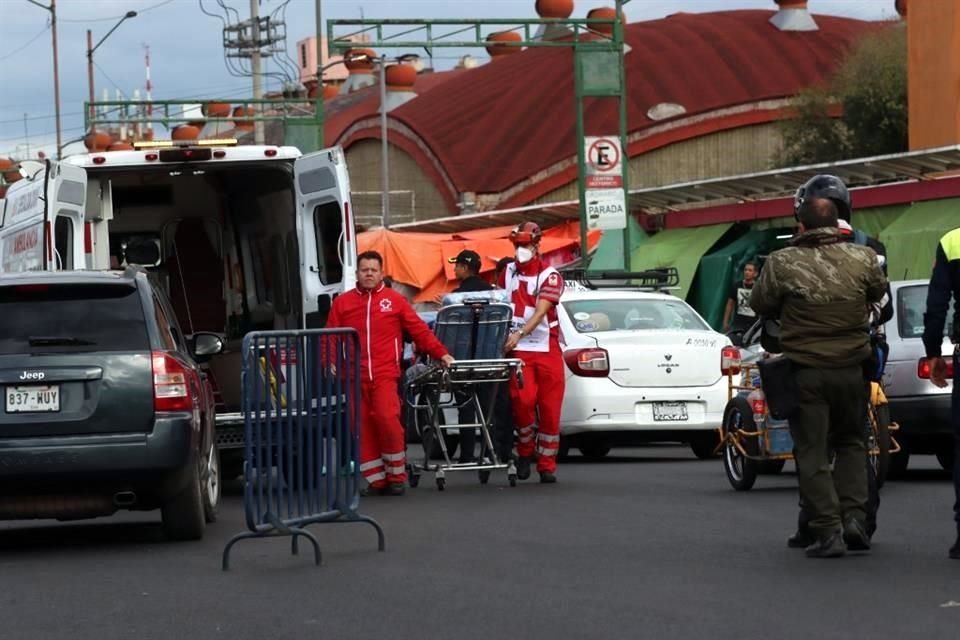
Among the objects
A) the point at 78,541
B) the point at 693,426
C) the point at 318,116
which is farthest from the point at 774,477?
the point at 318,116

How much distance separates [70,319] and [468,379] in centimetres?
397

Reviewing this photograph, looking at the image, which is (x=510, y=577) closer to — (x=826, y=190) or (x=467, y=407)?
(x=826, y=190)

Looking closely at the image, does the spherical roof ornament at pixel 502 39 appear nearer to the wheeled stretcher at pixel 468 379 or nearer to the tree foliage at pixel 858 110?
the tree foliage at pixel 858 110

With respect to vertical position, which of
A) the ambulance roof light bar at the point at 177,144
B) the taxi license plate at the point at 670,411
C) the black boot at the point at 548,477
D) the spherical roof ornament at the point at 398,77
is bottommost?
the black boot at the point at 548,477

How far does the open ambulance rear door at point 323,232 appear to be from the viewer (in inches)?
637

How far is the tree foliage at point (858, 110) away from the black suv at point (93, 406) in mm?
51838

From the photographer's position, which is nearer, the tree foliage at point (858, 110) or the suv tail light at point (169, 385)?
the suv tail light at point (169, 385)

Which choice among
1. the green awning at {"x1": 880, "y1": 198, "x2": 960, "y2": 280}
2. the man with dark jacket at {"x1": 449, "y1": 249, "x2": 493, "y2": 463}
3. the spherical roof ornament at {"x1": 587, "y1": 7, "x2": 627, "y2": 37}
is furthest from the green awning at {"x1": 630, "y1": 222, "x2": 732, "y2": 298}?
the man with dark jacket at {"x1": 449, "y1": 249, "x2": 493, "y2": 463}

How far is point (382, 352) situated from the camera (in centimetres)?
1484

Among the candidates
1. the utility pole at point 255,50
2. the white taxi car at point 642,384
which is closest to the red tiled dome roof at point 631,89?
the utility pole at point 255,50

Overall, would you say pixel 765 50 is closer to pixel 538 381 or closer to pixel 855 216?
pixel 855 216

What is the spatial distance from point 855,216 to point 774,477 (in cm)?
1983

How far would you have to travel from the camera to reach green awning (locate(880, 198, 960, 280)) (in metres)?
32.0

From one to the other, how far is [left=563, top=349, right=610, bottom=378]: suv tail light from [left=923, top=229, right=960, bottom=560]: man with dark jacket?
8.14m
